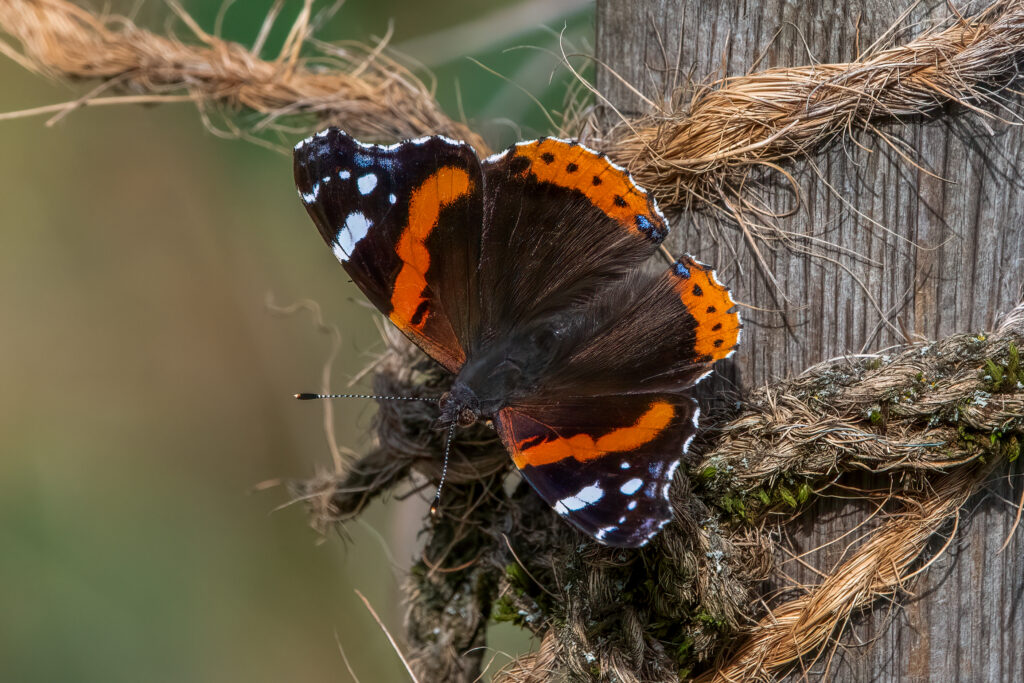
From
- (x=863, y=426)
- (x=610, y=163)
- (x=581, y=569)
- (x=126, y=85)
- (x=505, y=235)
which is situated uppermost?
(x=126, y=85)

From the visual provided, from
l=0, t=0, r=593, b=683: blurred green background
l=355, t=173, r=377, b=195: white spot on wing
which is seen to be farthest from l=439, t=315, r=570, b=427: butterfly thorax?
l=0, t=0, r=593, b=683: blurred green background

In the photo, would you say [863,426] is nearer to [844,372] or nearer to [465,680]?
[844,372]

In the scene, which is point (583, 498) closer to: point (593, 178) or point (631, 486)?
point (631, 486)

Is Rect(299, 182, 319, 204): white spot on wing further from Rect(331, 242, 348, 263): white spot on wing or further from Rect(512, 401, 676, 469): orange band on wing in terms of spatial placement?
Rect(512, 401, 676, 469): orange band on wing

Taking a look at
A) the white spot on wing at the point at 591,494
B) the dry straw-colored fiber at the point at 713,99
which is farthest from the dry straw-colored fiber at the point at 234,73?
the white spot on wing at the point at 591,494

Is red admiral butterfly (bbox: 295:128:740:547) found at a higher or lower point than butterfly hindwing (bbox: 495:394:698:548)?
higher

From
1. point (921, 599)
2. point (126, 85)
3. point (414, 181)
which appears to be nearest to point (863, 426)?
point (921, 599)

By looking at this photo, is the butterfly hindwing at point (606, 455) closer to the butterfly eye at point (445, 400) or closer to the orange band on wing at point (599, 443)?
the orange band on wing at point (599, 443)
